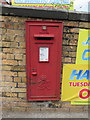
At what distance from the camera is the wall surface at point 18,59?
2.16m

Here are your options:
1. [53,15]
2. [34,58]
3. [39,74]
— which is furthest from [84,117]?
[53,15]

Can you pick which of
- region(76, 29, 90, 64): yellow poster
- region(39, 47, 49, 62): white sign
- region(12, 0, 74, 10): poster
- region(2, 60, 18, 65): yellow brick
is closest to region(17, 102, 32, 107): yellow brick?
region(2, 60, 18, 65): yellow brick

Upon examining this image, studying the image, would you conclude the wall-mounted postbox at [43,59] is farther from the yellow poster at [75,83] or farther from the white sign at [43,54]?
the yellow poster at [75,83]

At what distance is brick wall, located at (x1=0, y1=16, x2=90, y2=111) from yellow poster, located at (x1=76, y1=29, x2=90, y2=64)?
74 mm

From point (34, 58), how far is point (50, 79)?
1.69ft

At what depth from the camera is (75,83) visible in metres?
2.41

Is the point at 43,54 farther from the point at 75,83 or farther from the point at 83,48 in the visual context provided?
the point at 75,83

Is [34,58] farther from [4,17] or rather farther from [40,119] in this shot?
[40,119]

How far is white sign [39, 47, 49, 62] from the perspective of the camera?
7.13 feet

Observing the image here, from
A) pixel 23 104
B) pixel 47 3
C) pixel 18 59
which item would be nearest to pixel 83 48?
pixel 18 59

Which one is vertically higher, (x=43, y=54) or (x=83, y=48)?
(x=83, y=48)

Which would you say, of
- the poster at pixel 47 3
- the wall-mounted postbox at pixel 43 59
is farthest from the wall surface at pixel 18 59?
the poster at pixel 47 3

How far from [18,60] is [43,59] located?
1.57ft

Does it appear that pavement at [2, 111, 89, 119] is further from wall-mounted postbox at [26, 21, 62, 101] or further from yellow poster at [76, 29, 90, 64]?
yellow poster at [76, 29, 90, 64]
